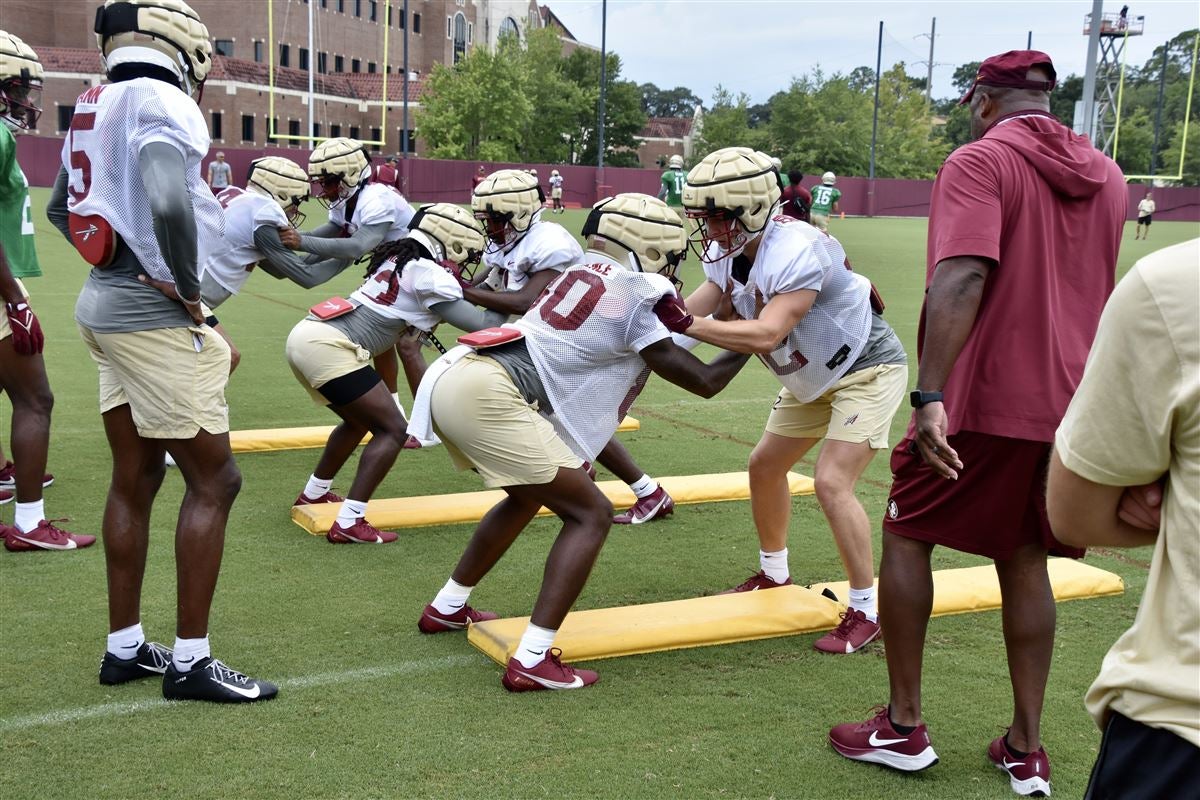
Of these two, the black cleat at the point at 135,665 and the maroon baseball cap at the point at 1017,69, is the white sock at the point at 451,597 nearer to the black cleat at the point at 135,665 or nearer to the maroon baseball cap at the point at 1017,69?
the black cleat at the point at 135,665

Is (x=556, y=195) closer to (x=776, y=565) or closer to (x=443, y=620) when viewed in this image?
(x=776, y=565)

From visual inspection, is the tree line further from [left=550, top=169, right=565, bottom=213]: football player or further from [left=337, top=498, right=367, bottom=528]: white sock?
[left=337, top=498, right=367, bottom=528]: white sock

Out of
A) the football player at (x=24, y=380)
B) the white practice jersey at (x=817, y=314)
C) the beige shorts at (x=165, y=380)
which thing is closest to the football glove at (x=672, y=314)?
the white practice jersey at (x=817, y=314)

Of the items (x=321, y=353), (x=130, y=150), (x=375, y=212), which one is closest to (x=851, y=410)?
(x=321, y=353)

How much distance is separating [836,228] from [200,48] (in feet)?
118

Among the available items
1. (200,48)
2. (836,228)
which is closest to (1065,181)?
(200,48)

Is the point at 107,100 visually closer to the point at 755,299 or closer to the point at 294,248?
the point at 755,299

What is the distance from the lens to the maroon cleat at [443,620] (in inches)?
188

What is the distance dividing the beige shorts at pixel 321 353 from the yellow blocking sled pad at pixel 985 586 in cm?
264

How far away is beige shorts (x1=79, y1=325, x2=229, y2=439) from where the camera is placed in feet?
12.6

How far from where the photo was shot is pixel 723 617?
4844mm

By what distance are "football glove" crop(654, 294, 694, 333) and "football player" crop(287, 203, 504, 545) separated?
184 centimetres

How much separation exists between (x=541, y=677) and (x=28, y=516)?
2.91 metres

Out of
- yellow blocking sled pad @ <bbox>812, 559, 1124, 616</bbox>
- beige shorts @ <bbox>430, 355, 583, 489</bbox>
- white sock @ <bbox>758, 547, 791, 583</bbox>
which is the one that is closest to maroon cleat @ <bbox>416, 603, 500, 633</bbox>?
beige shorts @ <bbox>430, 355, 583, 489</bbox>
